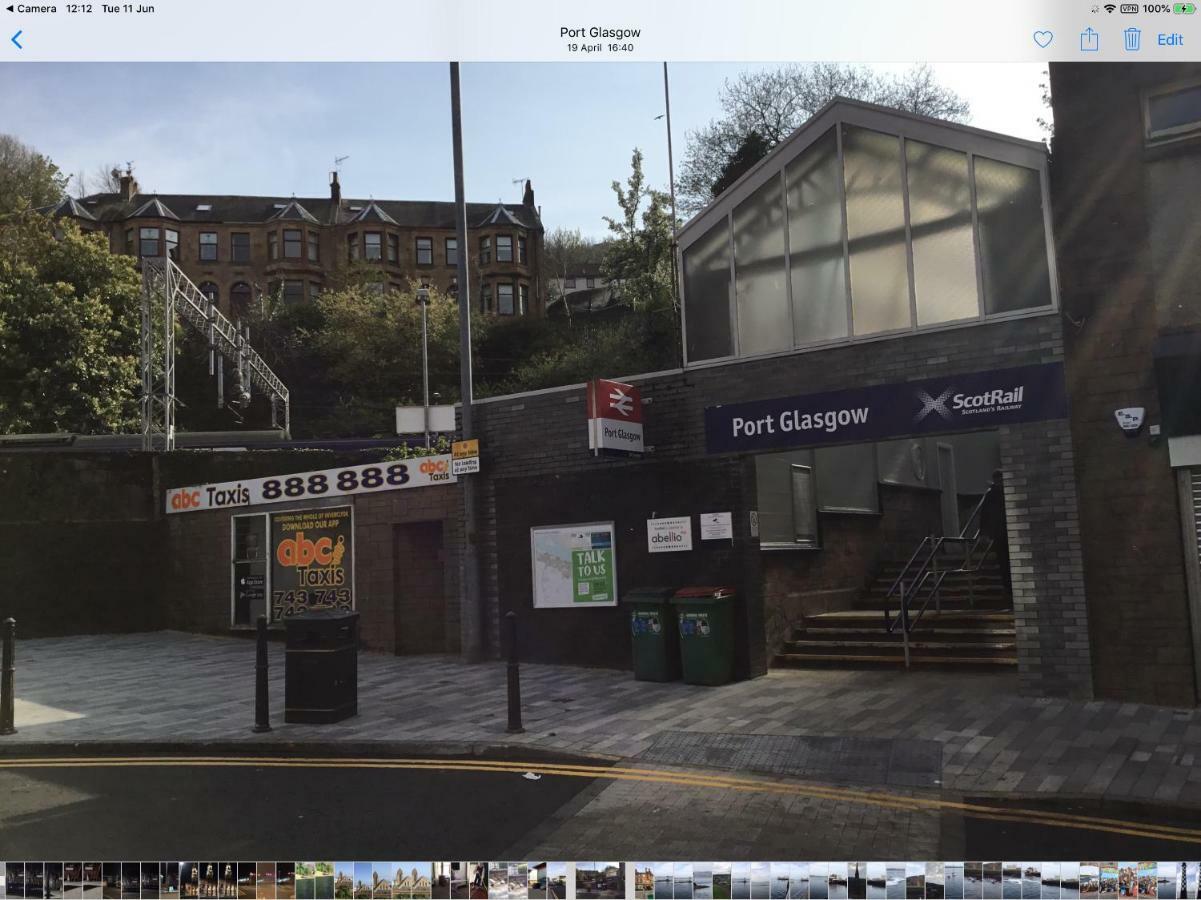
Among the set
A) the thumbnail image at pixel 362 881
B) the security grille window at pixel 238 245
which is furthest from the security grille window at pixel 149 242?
the thumbnail image at pixel 362 881

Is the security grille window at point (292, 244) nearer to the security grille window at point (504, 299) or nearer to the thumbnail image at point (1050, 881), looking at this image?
the security grille window at point (504, 299)

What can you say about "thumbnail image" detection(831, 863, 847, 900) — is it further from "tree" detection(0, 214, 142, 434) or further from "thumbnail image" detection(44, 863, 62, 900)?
"tree" detection(0, 214, 142, 434)

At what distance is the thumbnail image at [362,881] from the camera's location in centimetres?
394

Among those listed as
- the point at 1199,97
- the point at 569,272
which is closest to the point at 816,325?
the point at 1199,97

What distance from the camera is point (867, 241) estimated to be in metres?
9.25

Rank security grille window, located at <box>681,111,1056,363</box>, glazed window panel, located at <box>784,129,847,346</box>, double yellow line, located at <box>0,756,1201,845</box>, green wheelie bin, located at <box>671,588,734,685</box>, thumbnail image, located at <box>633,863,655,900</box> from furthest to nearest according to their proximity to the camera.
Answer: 1. green wheelie bin, located at <box>671,588,734,685</box>
2. glazed window panel, located at <box>784,129,847,346</box>
3. security grille window, located at <box>681,111,1056,363</box>
4. double yellow line, located at <box>0,756,1201,845</box>
5. thumbnail image, located at <box>633,863,655,900</box>

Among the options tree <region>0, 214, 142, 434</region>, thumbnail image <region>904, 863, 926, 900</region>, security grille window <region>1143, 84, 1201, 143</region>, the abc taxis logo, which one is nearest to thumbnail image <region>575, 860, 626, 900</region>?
thumbnail image <region>904, 863, 926, 900</region>

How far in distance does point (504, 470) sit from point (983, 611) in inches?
248

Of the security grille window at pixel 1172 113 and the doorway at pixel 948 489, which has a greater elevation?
the security grille window at pixel 1172 113

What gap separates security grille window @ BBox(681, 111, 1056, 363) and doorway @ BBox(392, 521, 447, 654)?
5015 millimetres

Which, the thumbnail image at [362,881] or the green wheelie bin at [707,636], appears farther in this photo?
the green wheelie bin at [707,636]

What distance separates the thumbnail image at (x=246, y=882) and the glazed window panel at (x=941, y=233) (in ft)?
24.7

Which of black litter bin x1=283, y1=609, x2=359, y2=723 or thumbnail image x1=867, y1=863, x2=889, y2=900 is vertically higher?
black litter bin x1=283, y1=609, x2=359, y2=723

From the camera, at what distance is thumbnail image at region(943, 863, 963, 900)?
382cm
